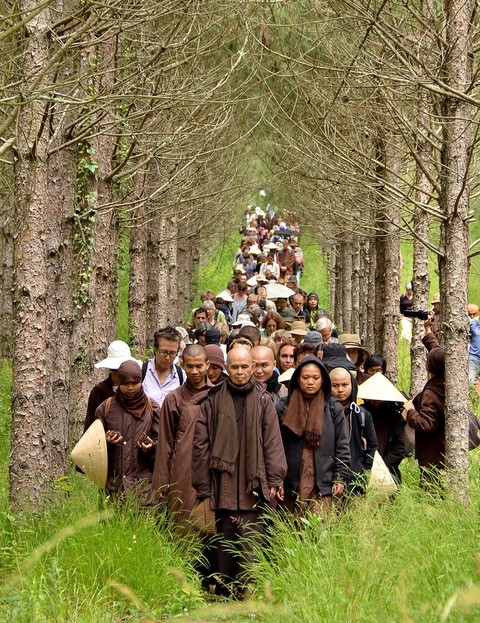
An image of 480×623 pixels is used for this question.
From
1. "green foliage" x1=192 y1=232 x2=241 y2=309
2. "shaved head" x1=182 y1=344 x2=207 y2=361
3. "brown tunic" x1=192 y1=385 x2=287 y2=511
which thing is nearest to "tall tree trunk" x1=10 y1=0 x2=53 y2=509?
"shaved head" x1=182 y1=344 x2=207 y2=361

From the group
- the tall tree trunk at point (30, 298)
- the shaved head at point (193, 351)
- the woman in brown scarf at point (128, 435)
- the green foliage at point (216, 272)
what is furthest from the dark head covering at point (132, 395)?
the green foliage at point (216, 272)

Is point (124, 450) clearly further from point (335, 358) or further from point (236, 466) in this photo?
point (335, 358)

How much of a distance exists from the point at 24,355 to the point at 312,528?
2.55 m

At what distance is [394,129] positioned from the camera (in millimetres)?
10164

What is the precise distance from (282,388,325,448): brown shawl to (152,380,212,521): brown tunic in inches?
26.8

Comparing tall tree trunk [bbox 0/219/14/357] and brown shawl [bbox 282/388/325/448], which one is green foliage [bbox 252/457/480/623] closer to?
brown shawl [bbox 282/388/325/448]

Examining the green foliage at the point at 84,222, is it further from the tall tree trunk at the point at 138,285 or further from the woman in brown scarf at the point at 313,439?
the tall tree trunk at the point at 138,285

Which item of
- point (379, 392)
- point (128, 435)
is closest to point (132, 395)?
point (128, 435)

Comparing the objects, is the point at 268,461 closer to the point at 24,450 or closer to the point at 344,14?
the point at 24,450

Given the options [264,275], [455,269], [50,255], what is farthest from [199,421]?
[264,275]

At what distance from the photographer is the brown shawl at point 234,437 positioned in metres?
8.06

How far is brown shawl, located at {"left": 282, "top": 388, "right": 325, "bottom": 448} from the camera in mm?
8398

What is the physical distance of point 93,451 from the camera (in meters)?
8.37

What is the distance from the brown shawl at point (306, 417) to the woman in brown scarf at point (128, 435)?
1103 millimetres
